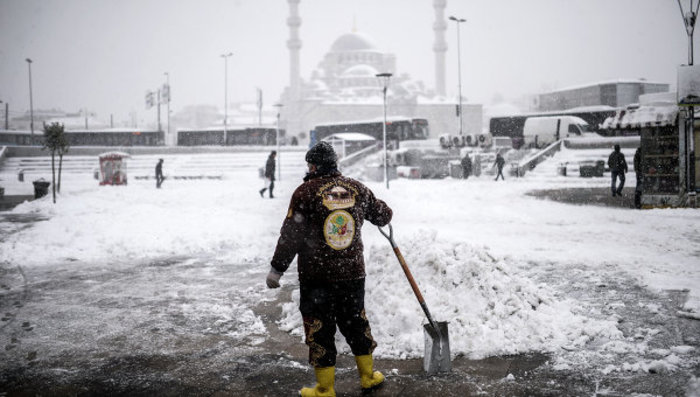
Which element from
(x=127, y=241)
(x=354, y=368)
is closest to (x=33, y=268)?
(x=127, y=241)

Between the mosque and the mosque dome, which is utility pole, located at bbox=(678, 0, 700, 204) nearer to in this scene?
the mosque

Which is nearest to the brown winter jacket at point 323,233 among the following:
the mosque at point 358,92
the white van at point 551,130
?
the white van at point 551,130

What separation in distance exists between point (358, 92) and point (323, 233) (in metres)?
94.3

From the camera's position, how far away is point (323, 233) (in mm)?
3498

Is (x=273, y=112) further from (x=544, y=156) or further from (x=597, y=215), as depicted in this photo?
(x=597, y=215)

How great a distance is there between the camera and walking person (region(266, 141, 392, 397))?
3.49 meters

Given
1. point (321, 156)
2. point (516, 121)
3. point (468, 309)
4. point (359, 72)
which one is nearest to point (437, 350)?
point (468, 309)

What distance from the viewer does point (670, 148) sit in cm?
1391

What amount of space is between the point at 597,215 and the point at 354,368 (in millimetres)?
10761

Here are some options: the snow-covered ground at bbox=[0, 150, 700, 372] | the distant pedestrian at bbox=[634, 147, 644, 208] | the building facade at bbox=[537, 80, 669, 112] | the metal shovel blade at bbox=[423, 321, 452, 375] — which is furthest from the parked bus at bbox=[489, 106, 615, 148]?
the metal shovel blade at bbox=[423, 321, 452, 375]

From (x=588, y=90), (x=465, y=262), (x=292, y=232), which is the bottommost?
(x=465, y=262)

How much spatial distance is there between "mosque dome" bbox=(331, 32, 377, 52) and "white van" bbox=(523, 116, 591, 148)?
72.1 m

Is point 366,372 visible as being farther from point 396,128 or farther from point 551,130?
point 396,128

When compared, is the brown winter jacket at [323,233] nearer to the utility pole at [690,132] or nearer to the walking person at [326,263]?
the walking person at [326,263]
